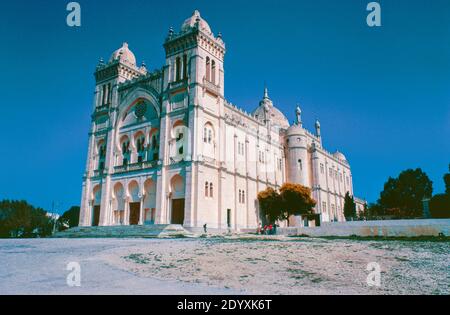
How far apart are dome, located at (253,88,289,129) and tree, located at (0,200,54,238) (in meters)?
42.2

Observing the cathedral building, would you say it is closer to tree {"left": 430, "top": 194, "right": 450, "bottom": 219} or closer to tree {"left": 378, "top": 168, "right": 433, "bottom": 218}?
tree {"left": 430, "top": 194, "right": 450, "bottom": 219}

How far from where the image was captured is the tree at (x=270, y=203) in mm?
46719

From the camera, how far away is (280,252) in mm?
15562

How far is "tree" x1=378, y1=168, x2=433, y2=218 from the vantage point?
59000 mm

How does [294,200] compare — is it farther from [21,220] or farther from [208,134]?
[21,220]

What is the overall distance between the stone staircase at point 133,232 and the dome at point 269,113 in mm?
33625

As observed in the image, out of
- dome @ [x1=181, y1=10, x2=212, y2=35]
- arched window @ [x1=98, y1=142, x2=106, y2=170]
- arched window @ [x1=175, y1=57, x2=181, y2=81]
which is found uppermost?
dome @ [x1=181, y1=10, x2=212, y2=35]

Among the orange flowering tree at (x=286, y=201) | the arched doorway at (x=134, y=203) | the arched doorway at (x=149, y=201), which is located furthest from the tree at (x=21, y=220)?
the orange flowering tree at (x=286, y=201)

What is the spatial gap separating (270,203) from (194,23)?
2487 centimetres

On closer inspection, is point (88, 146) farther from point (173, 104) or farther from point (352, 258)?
point (352, 258)

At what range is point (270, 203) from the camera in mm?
46969

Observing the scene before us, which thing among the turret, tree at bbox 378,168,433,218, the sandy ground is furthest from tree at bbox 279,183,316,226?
the sandy ground
